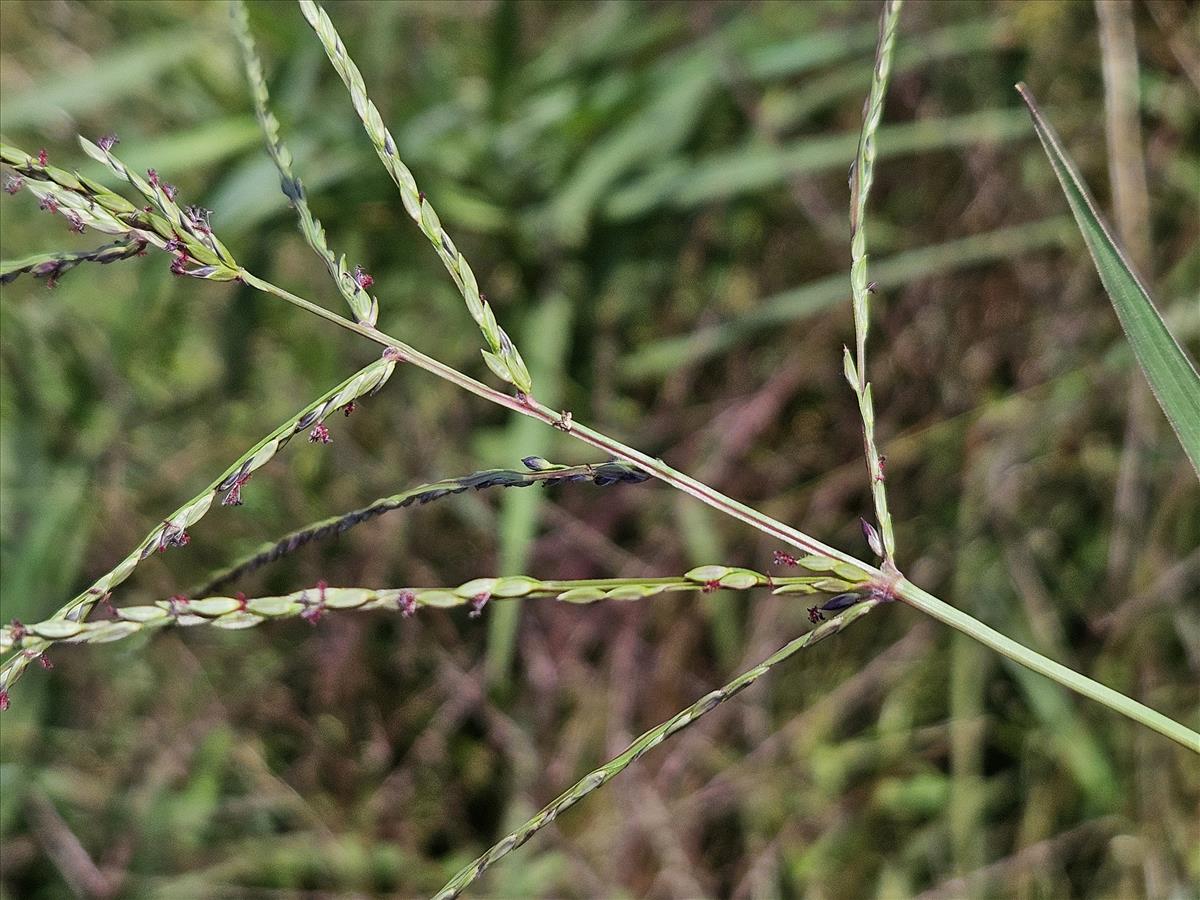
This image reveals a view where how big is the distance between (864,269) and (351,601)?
1.40 feet

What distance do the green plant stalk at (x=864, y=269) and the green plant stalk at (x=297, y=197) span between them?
326mm

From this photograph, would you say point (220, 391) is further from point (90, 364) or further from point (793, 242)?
point (793, 242)

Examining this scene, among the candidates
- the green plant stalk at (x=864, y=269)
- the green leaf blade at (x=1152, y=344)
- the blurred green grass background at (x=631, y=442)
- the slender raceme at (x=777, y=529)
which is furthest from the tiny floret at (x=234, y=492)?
the blurred green grass background at (x=631, y=442)

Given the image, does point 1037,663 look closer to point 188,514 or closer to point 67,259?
point 188,514

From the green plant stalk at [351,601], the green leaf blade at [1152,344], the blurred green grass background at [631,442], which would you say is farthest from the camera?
the blurred green grass background at [631,442]

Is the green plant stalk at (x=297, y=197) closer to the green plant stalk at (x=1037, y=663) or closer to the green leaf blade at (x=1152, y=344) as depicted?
the green plant stalk at (x=1037, y=663)

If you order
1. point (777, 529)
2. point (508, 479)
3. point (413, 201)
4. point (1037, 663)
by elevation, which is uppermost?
point (413, 201)

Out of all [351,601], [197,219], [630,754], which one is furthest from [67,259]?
[630,754]

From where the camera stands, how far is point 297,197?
0.70 m

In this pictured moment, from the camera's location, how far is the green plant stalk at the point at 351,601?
592mm

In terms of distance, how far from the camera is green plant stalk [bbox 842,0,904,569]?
0.68 metres

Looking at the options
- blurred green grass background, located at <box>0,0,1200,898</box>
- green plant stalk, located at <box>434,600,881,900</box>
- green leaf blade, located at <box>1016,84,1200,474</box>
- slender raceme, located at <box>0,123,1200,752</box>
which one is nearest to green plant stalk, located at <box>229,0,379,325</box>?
slender raceme, located at <box>0,123,1200,752</box>

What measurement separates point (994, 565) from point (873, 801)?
0.49 m

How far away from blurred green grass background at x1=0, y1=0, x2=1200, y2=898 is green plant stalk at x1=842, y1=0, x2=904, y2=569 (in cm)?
114
